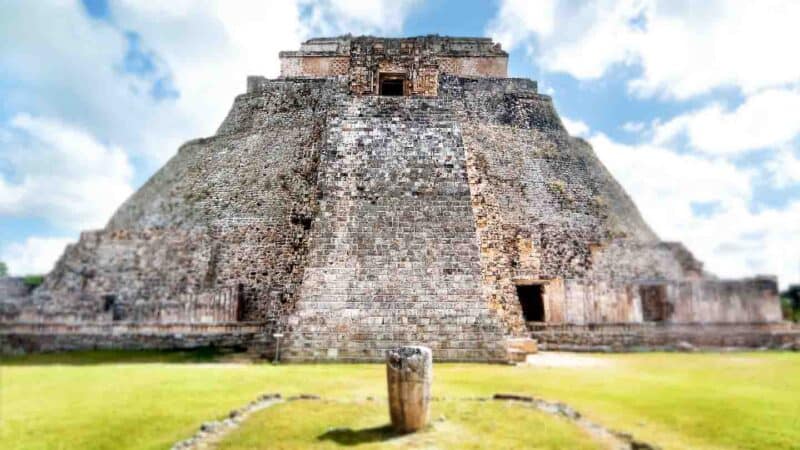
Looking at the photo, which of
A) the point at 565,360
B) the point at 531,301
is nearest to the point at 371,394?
the point at 565,360

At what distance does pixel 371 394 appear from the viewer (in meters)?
7.11

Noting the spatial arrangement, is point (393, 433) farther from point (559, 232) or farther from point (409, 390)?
point (559, 232)

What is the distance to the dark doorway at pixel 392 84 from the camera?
15.5 metres

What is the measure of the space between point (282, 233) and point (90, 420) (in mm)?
8726

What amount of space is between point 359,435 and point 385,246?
662 cm

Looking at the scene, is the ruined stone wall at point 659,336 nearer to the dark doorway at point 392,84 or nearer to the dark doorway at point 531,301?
the dark doorway at point 531,301

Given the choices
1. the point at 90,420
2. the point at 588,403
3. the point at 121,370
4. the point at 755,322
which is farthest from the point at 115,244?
the point at 755,322

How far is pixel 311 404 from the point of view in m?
6.61

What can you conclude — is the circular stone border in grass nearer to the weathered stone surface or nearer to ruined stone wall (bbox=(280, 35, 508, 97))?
the weathered stone surface

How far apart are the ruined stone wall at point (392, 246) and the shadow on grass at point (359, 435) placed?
4482 millimetres

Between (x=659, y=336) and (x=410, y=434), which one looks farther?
(x=659, y=336)

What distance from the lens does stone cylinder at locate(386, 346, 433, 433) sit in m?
5.50

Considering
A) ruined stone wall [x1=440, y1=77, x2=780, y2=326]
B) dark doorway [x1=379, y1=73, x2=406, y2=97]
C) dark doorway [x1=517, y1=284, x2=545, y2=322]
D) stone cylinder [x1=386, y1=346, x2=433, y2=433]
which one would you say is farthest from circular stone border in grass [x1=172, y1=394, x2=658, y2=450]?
dark doorway [x1=379, y1=73, x2=406, y2=97]

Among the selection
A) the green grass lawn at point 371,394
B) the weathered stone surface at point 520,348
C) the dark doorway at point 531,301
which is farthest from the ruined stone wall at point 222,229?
the dark doorway at point 531,301
